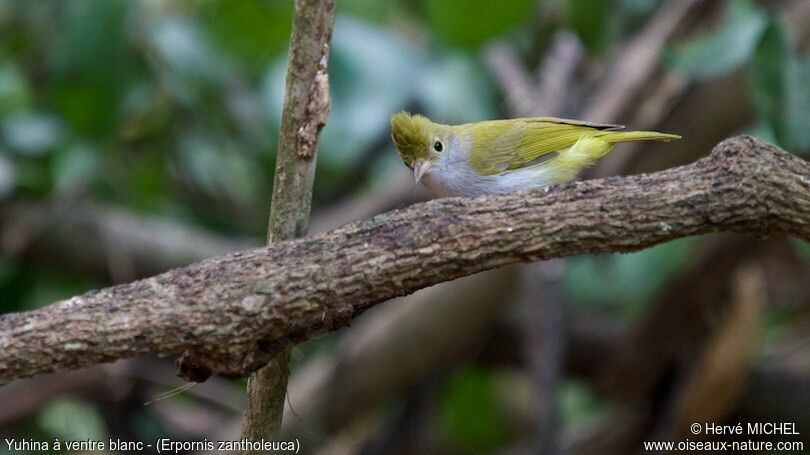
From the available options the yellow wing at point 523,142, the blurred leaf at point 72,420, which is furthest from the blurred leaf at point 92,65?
the yellow wing at point 523,142

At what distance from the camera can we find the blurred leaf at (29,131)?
557cm

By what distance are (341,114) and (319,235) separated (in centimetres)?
280

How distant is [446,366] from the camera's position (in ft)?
18.5

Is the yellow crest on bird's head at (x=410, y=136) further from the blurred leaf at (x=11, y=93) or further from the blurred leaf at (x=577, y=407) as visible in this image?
the blurred leaf at (x=577, y=407)

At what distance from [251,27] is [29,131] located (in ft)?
5.07

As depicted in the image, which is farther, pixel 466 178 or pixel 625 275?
pixel 625 275

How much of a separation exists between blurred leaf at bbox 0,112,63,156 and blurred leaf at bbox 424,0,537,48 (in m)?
2.40

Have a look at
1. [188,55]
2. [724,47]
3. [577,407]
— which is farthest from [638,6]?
[577,407]

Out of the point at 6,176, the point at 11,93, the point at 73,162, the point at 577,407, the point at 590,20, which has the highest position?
the point at 11,93

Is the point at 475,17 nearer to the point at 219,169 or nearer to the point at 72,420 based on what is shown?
the point at 219,169

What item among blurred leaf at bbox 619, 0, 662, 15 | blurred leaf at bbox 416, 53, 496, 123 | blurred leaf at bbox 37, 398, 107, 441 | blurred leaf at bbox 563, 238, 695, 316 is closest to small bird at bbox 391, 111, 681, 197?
blurred leaf at bbox 563, 238, 695, 316

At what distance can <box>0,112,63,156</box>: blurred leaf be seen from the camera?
5570mm

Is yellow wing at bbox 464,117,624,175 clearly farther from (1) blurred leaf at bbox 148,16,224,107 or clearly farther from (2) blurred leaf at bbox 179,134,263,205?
(2) blurred leaf at bbox 179,134,263,205

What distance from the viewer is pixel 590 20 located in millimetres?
4902
